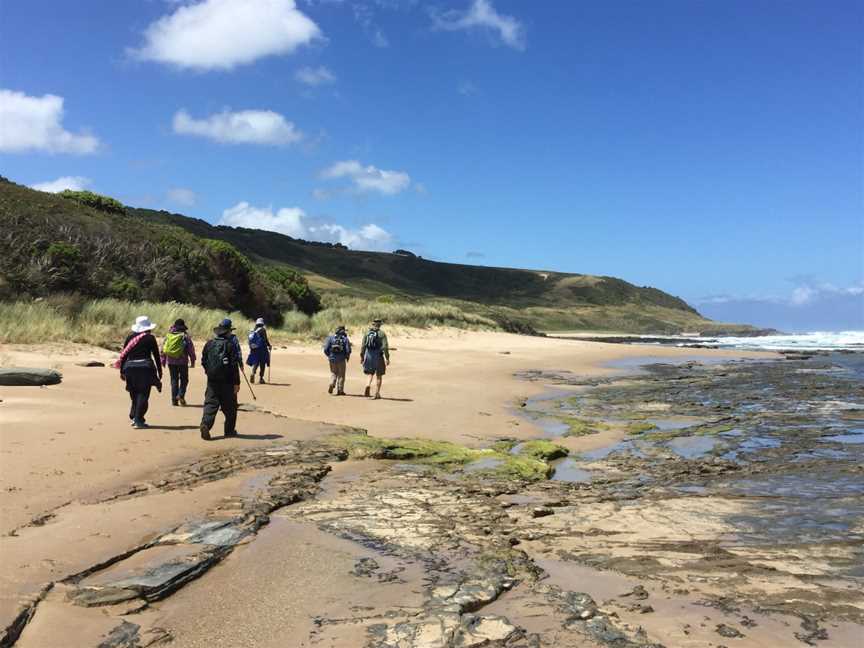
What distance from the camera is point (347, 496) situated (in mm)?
6938

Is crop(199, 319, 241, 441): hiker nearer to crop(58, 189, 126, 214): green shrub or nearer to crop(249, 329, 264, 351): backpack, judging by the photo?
crop(249, 329, 264, 351): backpack

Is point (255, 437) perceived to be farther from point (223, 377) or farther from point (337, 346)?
point (337, 346)

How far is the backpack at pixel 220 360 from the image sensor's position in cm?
958

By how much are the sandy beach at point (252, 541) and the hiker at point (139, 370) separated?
0.31 meters

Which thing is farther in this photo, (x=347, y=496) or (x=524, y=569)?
(x=347, y=496)

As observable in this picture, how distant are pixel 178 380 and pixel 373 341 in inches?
172

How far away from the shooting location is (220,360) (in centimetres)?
960

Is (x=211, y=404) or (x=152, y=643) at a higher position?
(x=211, y=404)

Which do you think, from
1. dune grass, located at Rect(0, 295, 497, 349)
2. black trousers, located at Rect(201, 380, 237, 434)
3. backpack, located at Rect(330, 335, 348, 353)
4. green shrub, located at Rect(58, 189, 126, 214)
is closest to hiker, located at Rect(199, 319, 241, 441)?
black trousers, located at Rect(201, 380, 237, 434)

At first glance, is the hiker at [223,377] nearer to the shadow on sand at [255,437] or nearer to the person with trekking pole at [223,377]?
the person with trekking pole at [223,377]

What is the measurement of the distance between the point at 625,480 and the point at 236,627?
5.58 metres

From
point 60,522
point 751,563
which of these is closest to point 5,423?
point 60,522

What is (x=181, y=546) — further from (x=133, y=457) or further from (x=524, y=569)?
(x=133, y=457)

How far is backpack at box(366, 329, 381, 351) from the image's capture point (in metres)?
14.9
